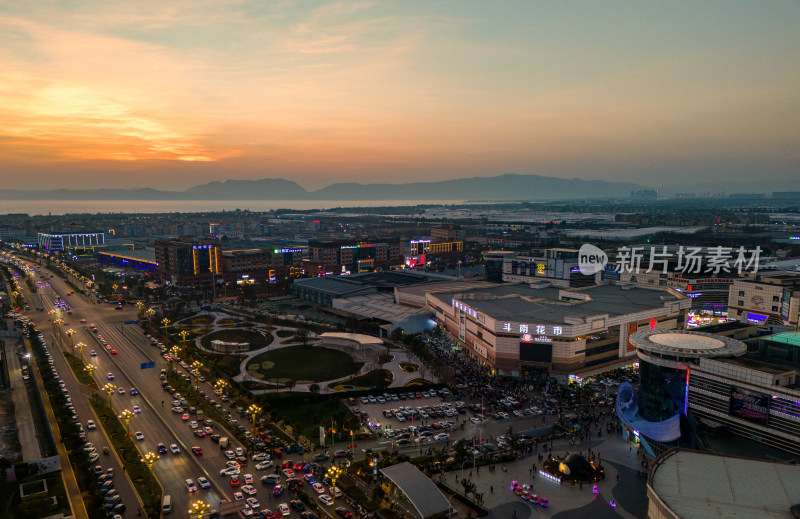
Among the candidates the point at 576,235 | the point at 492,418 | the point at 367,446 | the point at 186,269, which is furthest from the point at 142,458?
the point at 576,235

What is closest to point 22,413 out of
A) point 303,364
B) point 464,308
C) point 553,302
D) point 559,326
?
point 303,364

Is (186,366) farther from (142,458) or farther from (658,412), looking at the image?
(658,412)

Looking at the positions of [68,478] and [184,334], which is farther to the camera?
[184,334]

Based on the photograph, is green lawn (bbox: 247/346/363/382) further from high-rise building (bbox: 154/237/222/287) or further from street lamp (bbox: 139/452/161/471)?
high-rise building (bbox: 154/237/222/287)

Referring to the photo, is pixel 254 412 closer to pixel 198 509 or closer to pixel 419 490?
pixel 198 509

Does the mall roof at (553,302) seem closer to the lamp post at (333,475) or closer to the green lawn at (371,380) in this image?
the green lawn at (371,380)
